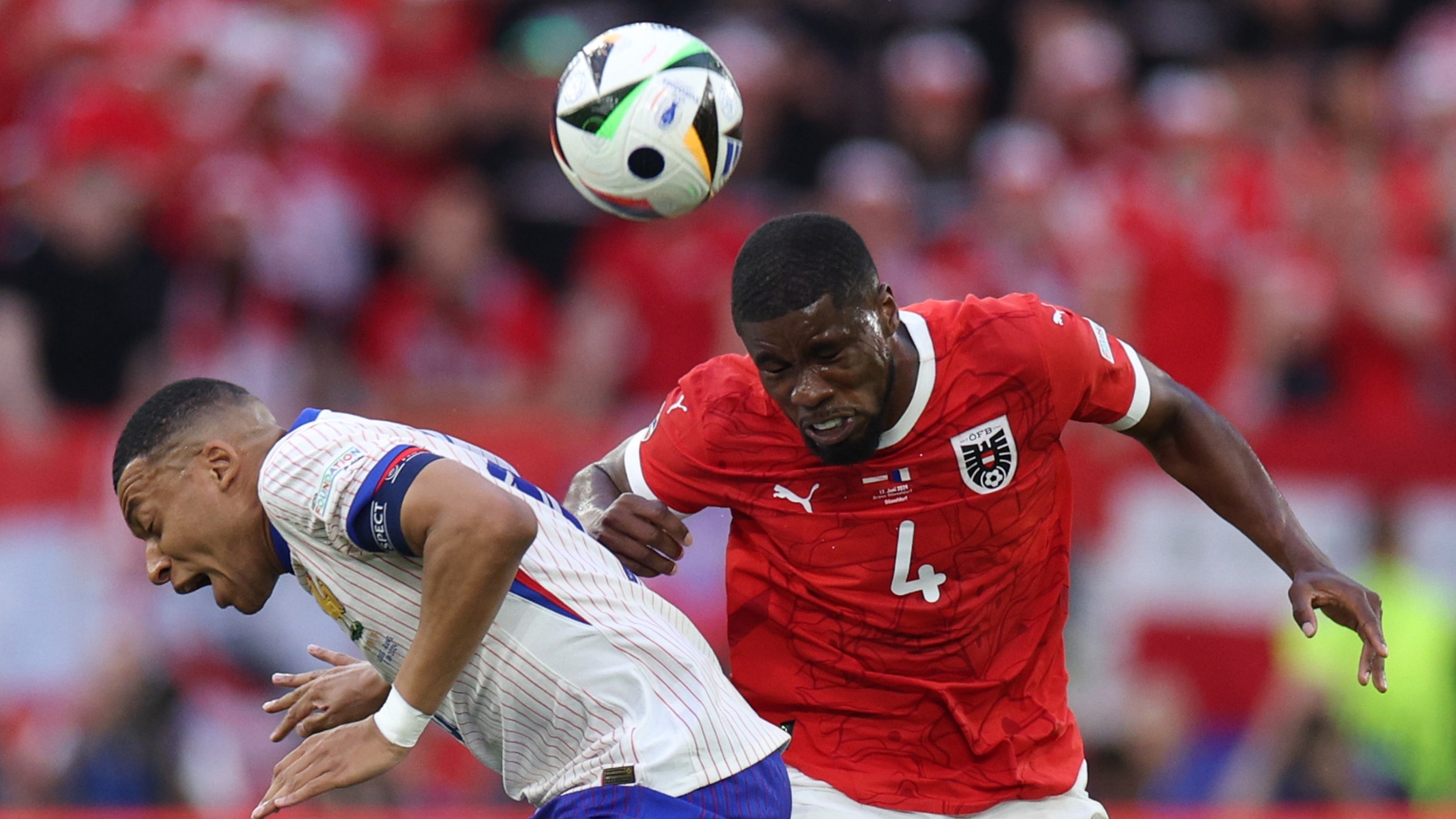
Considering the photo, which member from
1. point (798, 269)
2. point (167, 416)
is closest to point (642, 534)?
point (798, 269)

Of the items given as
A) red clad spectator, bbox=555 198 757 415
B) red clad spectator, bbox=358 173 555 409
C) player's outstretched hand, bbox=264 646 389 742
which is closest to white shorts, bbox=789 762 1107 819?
player's outstretched hand, bbox=264 646 389 742

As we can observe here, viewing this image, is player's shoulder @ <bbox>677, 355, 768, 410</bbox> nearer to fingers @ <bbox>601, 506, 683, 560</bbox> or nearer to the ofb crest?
fingers @ <bbox>601, 506, 683, 560</bbox>

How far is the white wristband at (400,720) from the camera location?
13.6 ft

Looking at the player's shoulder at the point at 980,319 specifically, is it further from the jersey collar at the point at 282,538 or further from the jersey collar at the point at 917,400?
the jersey collar at the point at 282,538

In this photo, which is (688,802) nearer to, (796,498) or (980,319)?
(796,498)

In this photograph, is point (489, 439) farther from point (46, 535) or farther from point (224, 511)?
point (224, 511)

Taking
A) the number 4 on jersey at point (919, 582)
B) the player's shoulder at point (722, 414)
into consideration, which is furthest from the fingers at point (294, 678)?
the number 4 on jersey at point (919, 582)

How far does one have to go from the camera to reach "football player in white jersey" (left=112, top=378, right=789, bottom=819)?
163 inches

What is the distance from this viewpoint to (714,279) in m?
10.3

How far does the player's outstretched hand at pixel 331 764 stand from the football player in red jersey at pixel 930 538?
37.9 inches

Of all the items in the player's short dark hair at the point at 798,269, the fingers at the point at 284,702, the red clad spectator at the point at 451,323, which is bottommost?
the red clad spectator at the point at 451,323

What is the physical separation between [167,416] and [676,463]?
1.37 metres

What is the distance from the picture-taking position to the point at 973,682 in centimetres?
509

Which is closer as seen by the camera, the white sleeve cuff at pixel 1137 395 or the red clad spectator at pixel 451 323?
the white sleeve cuff at pixel 1137 395
